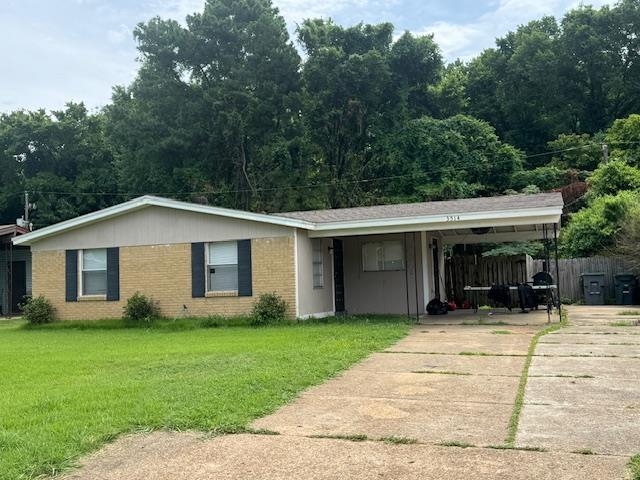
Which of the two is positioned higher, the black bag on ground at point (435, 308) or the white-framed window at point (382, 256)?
the white-framed window at point (382, 256)

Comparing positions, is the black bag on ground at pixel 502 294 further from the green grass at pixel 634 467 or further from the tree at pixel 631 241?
the green grass at pixel 634 467

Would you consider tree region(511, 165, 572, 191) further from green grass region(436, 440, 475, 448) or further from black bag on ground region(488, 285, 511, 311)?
green grass region(436, 440, 475, 448)

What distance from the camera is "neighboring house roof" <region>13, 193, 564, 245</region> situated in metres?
13.4

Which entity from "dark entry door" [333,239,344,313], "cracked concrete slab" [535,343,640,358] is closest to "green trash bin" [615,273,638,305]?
"dark entry door" [333,239,344,313]

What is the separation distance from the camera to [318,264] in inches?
624

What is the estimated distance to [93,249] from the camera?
16.4 meters

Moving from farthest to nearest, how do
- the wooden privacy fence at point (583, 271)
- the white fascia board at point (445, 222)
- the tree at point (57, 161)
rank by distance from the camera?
the tree at point (57, 161)
the wooden privacy fence at point (583, 271)
the white fascia board at point (445, 222)

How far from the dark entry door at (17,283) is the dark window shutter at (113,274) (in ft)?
34.0

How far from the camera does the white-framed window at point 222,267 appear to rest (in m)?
15.1

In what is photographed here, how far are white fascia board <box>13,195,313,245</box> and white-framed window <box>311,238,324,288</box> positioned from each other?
49.4 inches

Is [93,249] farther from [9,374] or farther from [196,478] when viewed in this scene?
[196,478]

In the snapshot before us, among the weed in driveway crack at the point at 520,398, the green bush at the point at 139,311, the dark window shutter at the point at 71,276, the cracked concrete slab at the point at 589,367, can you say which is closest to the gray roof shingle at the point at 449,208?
the weed in driveway crack at the point at 520,398

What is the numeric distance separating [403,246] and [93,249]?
27.1 ft

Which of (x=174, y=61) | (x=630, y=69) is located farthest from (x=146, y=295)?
(x=630, y=69)
